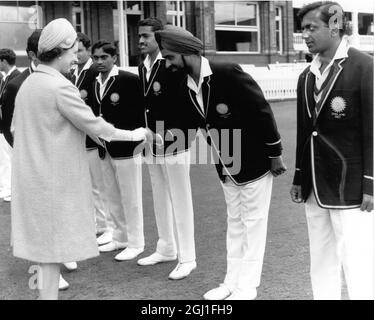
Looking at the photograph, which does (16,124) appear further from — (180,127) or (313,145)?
(313,145)

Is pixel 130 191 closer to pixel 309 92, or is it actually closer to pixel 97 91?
pixel 97 91

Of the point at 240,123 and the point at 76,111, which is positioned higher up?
the point at 76,111

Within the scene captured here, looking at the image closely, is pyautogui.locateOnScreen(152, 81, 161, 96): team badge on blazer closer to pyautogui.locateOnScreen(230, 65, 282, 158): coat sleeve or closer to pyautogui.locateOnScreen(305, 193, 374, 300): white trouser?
pyautogui.locateOnScreen(230, 65, 282, 158): coat sleeve

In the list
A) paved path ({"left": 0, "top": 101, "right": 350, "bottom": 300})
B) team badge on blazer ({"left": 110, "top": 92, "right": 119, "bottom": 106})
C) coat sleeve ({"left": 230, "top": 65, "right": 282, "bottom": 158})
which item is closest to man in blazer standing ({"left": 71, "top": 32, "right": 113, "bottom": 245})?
team badge on blazer ({"left": 110, "top": 92, "right": 119, "bottom": 106})

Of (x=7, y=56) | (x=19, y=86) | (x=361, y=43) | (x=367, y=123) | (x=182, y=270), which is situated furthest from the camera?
(x=361, y=43)

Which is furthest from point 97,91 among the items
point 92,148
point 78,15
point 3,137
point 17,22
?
point 78,15

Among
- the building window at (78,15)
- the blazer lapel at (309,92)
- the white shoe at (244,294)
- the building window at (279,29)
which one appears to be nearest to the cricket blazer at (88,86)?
the white shoe at (244,294)

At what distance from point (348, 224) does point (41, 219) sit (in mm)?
1967

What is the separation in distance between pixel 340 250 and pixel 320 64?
3.84 ft

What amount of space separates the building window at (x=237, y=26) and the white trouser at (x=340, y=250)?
22.3 meters

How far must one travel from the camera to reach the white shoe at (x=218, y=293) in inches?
161

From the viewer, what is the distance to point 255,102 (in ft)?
12.7

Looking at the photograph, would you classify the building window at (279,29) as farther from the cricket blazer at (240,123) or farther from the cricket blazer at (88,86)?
the cricket blazer at (240,123)
